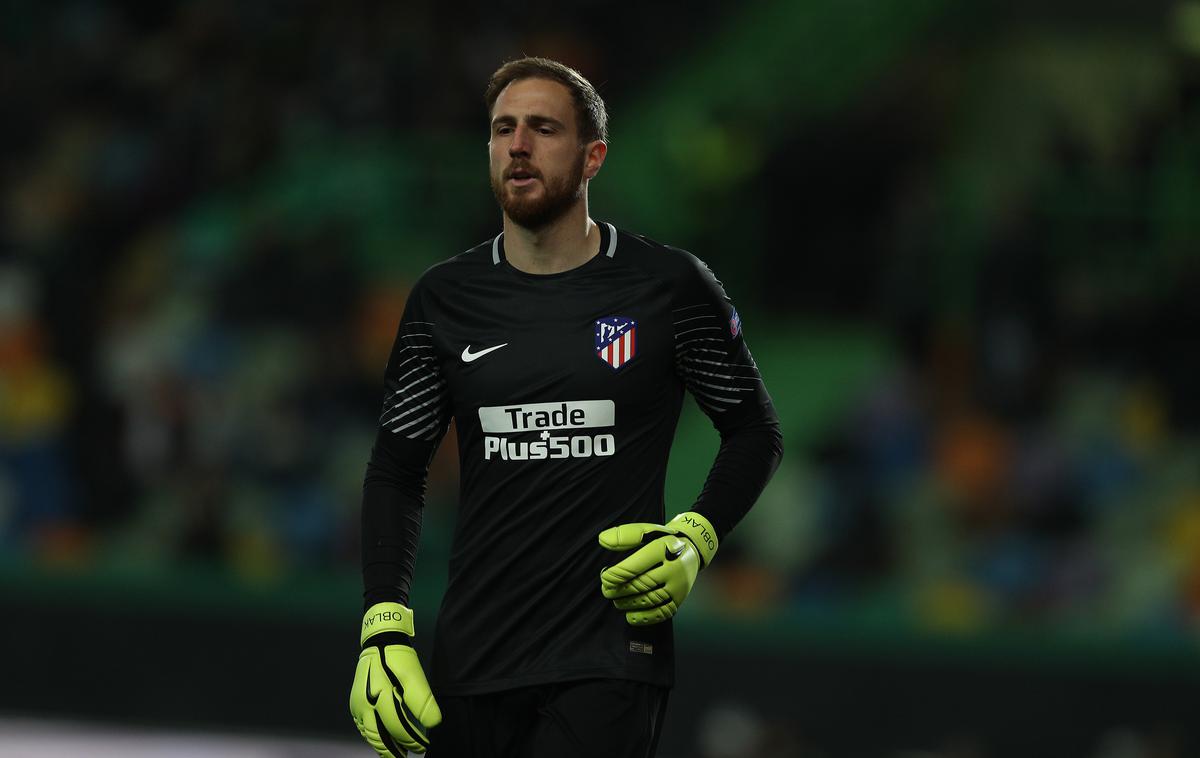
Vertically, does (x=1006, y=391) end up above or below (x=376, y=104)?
below

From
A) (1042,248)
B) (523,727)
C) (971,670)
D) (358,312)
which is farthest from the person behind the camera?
(358,312)

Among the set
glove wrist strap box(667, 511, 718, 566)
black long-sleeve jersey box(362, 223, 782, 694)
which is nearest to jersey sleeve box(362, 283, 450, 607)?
black long-sleeve jersey box(362, 223, 782, 694)

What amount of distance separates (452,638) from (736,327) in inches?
28.6

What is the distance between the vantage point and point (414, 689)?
8.68 ft

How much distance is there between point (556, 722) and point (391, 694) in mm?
274

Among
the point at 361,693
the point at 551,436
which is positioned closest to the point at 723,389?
the point at 551,436

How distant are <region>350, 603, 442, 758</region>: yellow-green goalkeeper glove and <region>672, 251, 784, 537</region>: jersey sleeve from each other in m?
0.54

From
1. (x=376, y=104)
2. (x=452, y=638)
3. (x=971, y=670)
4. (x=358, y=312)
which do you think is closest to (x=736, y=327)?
(x=452, y=638)

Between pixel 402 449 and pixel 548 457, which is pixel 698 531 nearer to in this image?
pixel 548 457

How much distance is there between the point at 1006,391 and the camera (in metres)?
7.05

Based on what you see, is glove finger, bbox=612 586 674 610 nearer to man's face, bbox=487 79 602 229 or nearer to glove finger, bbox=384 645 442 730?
glove finger, bbox=384 645 442 730

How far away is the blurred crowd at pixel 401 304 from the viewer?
6.96 metres

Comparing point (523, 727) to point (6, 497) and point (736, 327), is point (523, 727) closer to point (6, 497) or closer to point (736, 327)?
point (736, 327)

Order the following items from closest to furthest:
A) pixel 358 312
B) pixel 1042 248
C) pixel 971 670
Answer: pixel 971 670, pixel 1042 248, pixel 358 312
